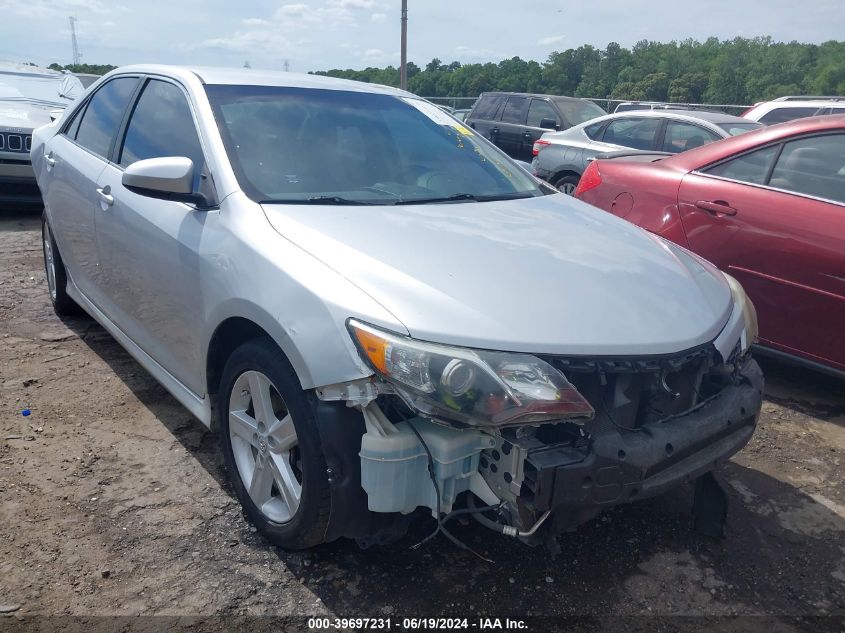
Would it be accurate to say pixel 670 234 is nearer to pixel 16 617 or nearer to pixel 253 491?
pixel 253 491

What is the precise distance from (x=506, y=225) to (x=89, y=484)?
1.98 meters

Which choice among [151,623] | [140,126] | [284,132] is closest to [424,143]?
[284,132]

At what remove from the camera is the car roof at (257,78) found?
131 inches

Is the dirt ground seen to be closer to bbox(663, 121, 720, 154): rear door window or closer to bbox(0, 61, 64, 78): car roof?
bbox(663, 121, 720, 154): rear door window

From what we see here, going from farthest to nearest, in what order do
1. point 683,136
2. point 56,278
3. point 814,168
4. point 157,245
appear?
point 683,136
point 56,278
point 814,168
point 157,245

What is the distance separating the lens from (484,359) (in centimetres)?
203

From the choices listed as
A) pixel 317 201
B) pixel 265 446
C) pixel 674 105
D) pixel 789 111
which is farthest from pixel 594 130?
pixel 674 105

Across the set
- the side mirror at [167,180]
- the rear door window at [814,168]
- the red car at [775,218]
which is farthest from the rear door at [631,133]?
the side mirror at [167,180]

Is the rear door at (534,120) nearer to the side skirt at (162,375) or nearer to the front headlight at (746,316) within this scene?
the side skirt at (162,375)

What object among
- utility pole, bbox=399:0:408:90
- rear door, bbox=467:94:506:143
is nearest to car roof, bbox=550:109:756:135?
rear door, bbox=467:94:506:143

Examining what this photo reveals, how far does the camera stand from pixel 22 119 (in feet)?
26.3

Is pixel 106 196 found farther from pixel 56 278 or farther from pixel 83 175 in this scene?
pixel 56 278

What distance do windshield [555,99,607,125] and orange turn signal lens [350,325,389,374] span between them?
11.4 meters

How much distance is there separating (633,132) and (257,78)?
6684mm
